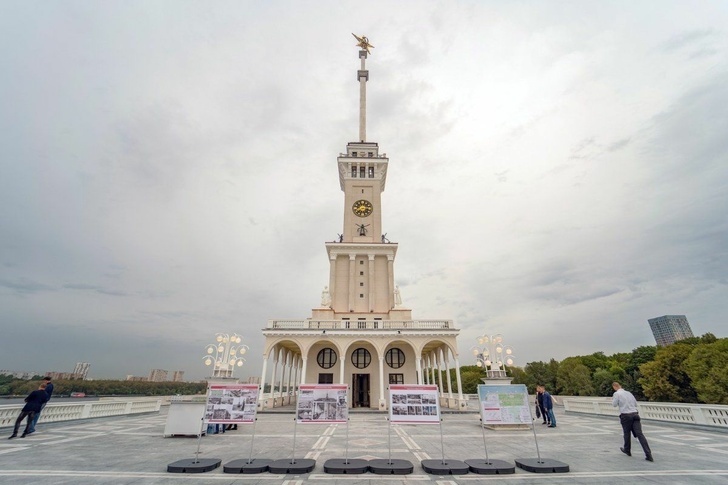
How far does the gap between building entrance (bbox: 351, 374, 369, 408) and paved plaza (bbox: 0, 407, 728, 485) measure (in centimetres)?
1514

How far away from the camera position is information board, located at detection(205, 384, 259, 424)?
9.17 m

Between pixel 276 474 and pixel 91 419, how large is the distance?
53.7 feet

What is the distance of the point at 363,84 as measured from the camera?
149 feet

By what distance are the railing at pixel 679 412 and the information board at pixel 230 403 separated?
17.1 meters

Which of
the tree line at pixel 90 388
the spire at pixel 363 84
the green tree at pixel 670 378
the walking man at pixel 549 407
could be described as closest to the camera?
the walking man at pixel 549 407

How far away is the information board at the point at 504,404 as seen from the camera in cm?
953

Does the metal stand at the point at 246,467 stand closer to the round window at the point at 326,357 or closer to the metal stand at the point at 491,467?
the metal stand at the point at 491,467

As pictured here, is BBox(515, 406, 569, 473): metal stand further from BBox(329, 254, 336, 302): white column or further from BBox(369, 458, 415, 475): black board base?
BBox(329, 254, 336, 302): white column

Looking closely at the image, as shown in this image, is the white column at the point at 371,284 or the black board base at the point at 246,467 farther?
the white column at the point at 371,284

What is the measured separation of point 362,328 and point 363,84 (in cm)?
3467

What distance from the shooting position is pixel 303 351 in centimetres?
2627

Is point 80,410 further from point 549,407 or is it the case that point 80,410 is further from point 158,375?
point 158,375

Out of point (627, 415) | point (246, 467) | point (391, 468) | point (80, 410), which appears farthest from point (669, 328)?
point (80, 410)

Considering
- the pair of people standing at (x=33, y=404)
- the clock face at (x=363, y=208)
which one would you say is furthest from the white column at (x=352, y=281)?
the pair of people standing at (x=33, y=404)
